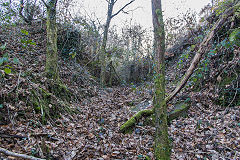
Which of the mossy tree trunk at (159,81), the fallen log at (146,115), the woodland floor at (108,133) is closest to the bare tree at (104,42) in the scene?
the woodland floor at (108,133)

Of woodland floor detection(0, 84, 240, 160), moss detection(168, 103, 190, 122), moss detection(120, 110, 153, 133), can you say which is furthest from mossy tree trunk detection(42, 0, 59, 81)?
moss detection(168, 103, 190, 122)

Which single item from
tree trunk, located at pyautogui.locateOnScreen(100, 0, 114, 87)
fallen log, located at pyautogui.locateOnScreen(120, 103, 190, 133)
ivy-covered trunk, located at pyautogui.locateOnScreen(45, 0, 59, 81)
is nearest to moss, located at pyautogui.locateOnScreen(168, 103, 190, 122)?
fallen log, located at pyautogui.locateOnScreen(120, 103, 190, 133)

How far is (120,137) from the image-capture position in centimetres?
432

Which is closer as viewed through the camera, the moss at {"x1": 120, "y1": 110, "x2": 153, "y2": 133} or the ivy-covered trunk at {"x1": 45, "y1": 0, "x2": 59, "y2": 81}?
the moss at {"x1": 120, "y1": 110, "x2": 153, "y2": 133}

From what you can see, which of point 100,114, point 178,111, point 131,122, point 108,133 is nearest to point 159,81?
point 131,122

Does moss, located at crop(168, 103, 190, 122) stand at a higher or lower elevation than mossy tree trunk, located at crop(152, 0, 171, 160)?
lower

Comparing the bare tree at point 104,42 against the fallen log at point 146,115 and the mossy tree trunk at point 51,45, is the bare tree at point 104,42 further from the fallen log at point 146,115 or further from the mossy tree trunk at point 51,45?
the fallen log at point 146,115

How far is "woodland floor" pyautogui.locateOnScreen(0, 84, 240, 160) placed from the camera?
125 inches

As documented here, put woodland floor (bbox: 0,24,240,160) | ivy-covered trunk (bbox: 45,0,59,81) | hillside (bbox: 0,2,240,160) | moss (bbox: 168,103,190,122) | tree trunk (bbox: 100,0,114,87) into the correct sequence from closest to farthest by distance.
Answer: woodland floor (bbox: 0,24,240,160)
hillside (bbox: 0,2,240,160)
moss (bbox: 168,103,190,122)
ivy-covered trunk (bbox: 45,0,59,81)
tree trunk (bbox: 100,0,114,87)

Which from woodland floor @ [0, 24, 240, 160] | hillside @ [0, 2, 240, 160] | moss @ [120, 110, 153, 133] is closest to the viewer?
woodland floor @ [0, 24, 240, 160]

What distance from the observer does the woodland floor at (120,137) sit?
10.4ft

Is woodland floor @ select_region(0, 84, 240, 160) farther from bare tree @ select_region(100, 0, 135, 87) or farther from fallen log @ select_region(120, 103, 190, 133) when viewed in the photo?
bare tree @ select_region(100, 0, 135, 87)

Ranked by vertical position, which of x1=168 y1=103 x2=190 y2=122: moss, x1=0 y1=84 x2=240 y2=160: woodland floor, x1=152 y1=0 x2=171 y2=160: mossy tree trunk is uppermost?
x1=152 y1=0 x2=171 y2=160: mossy tree trunk

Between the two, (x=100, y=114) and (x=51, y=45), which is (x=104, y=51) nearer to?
(x=51, y=45)
